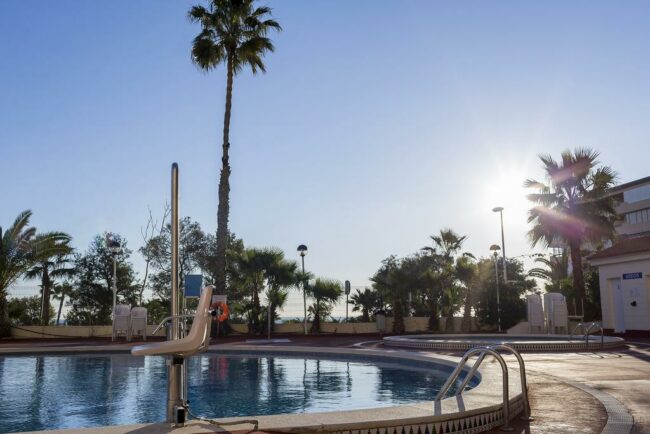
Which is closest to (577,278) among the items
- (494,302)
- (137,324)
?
(494,302)

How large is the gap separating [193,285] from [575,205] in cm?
1699

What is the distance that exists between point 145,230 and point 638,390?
102 ft

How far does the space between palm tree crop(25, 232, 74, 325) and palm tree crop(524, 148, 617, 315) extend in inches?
846

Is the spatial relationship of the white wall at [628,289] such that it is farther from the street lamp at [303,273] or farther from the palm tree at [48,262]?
the palm tree at [48,262]

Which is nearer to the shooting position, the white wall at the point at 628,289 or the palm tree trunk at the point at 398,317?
the white wall at the point at 628,289

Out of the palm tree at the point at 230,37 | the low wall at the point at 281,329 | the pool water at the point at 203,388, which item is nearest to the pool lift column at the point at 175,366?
the pool water at the point at 203,388

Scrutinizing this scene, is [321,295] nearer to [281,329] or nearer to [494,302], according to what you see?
[281,329]

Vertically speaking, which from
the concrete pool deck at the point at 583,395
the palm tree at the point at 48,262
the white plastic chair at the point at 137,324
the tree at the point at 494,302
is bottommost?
the concrete pool deck at the point at 583,395

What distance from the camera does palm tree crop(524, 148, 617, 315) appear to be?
83.4ft

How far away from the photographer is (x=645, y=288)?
22.8 m

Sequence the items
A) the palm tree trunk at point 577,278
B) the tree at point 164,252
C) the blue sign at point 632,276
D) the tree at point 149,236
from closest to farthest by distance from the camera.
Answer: the blue sign at point 632,276, the palm tree trunk at point 577,278, the tree at point 164,252, the tree at point 149,236

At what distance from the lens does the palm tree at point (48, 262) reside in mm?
25531

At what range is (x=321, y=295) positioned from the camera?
89.1 ft

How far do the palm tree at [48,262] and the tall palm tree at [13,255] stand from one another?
39cm
